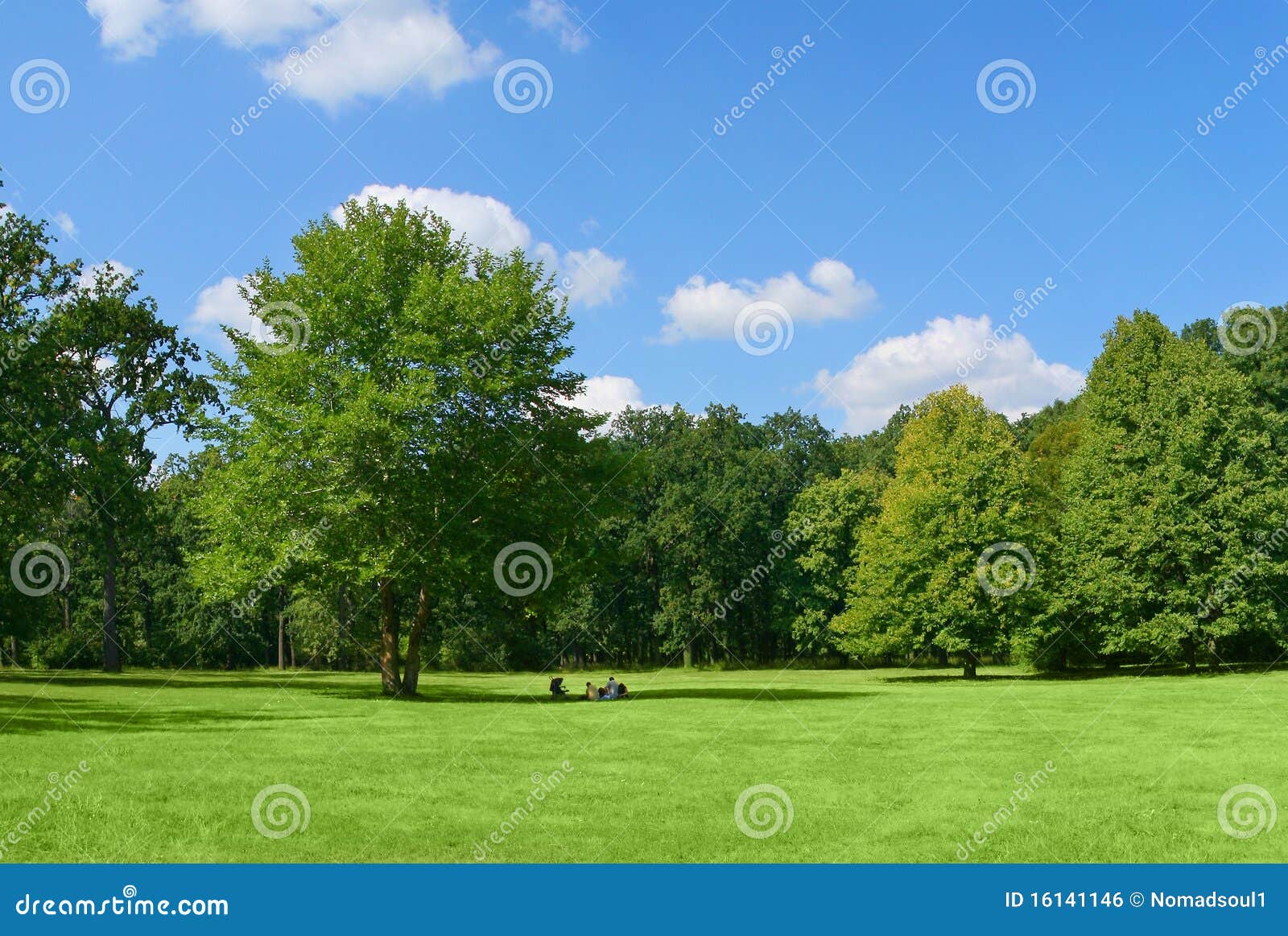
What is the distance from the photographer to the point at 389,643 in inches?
1581

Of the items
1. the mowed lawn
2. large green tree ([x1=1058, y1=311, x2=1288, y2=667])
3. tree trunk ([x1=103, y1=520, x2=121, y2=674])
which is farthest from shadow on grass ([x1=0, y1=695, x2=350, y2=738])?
large green tree ([x1=1058, y1=311, x2=1288, y2=667])

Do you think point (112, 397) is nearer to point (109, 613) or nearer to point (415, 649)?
point (109, 613)

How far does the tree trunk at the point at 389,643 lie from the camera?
39375 millimetres

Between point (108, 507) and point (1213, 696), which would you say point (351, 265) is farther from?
point (1213, 696)

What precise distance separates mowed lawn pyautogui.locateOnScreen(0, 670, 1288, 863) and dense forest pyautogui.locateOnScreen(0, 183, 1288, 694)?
22.7 feet

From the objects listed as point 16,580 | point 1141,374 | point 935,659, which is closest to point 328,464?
point 16,580

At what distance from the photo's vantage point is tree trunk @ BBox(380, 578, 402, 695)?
129ft

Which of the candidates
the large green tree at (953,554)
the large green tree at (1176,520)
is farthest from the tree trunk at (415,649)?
the large green tree at (1176,520)

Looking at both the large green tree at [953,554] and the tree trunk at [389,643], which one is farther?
the large green tree at [953,554]

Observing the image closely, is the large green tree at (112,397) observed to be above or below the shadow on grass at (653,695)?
above

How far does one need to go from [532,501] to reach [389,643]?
8.54m

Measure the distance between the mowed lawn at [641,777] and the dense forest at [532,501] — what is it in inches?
272

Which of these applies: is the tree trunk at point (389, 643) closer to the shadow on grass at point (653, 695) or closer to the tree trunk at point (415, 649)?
the tree trunk at point (415, 649)

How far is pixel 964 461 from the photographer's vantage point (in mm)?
58469
